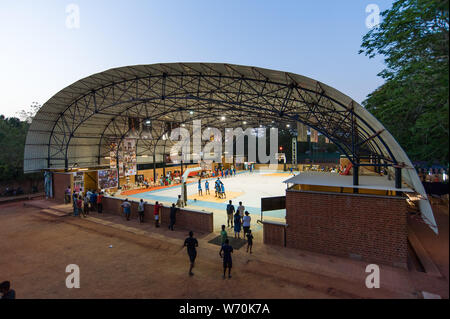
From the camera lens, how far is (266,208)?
34.2 feet

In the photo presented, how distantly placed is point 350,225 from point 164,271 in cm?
690

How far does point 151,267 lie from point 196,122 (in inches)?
1129

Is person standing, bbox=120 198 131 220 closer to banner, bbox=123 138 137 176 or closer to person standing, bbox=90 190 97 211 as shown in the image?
person standing, bbox=90 190 97 211

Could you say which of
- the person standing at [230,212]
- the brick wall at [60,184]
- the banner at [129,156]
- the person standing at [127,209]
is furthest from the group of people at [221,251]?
the banner at [129,156]

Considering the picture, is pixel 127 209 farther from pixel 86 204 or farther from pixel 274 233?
pixel 274 233

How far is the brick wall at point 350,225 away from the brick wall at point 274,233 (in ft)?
0.87

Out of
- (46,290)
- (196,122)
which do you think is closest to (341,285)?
(46,290)

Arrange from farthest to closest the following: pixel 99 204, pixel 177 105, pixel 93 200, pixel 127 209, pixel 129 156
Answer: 1. pixel 129 156
2. pixel 177 105
3. pixel 93 200
4. pixel 99 204
5. pixel 127 209

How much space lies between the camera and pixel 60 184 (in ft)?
62.7

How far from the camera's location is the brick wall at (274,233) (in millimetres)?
9570

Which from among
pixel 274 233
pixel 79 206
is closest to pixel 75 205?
pixel 79 206

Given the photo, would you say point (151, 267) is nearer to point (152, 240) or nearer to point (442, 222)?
point (152, 240)

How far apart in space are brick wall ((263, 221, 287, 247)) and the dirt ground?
0.49 m

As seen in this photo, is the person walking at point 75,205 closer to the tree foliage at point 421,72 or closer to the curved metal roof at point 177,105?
the curved metal roof at point 177,105
